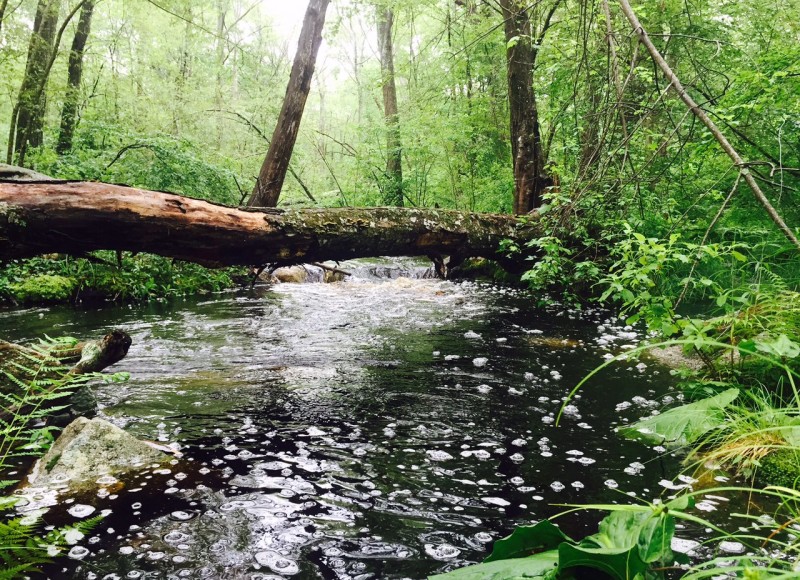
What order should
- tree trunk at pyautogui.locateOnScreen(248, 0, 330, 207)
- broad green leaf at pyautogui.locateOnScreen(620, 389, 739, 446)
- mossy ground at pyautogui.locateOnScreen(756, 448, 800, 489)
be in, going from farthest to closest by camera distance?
tree trunk at pyautogui.locateOnScreen(248, 0, 330, 207)
mossy ground at pyautogui.locateOnScreen(756, 448, 800, 489)
broad green leaf at pyautogui.locateOnScreen(620, 389, 739, 446)

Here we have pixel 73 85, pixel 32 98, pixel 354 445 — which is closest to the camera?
pixel 354 445

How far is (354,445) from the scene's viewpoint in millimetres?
3523

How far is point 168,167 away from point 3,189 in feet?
21.4

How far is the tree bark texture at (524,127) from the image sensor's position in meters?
9.00

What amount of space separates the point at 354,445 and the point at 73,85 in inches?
562

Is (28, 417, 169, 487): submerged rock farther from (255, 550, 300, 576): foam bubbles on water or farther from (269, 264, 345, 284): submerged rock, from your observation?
(269, 264, 345, 284): submerged rock

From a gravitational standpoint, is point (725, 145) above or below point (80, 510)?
above

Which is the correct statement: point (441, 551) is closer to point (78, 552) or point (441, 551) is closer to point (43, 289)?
point (78, 552)

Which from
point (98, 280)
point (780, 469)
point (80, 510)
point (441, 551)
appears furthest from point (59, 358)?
point (98, 280)

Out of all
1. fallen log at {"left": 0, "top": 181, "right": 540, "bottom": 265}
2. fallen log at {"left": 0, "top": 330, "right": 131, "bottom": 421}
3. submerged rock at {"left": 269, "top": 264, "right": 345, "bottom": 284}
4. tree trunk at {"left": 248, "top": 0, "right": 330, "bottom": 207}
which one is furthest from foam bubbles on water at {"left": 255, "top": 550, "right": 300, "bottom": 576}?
submerged rock at {"left": 269, "top": 264, "right": 345, "bottom": 284}

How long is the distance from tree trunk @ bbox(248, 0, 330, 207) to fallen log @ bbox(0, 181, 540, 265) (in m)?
2.67

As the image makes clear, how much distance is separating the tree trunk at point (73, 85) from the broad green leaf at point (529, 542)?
13.9 meters

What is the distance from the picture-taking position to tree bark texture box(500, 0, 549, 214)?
9000 mm

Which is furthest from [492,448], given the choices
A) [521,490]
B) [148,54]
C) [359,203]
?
[148,54]
